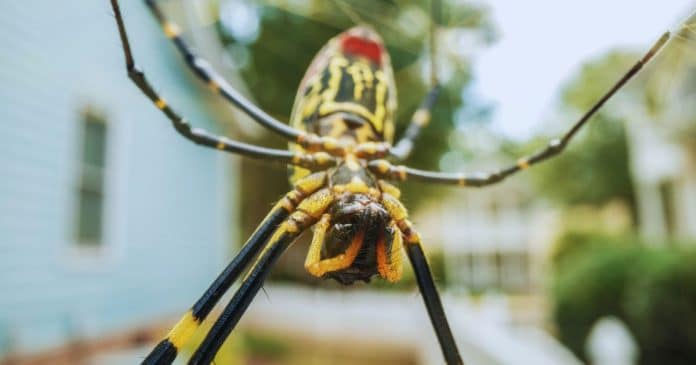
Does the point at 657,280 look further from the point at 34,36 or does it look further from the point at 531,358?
the point at 34,36

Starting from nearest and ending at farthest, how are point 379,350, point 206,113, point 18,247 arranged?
point 18,247, point 206,113, point 379,350

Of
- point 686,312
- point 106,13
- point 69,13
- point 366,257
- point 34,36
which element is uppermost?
point 69,13

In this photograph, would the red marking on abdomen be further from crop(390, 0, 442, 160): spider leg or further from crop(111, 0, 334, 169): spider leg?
crop(111, 0, 334, 169): spider leg

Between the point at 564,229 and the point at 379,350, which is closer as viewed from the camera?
the point at 379,350

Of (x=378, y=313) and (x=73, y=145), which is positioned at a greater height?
(x=73, y=145)

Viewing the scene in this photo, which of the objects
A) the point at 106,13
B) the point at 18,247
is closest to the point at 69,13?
the point at 18,247

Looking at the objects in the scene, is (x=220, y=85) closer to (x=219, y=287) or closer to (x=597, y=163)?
(x=219, y=287)
